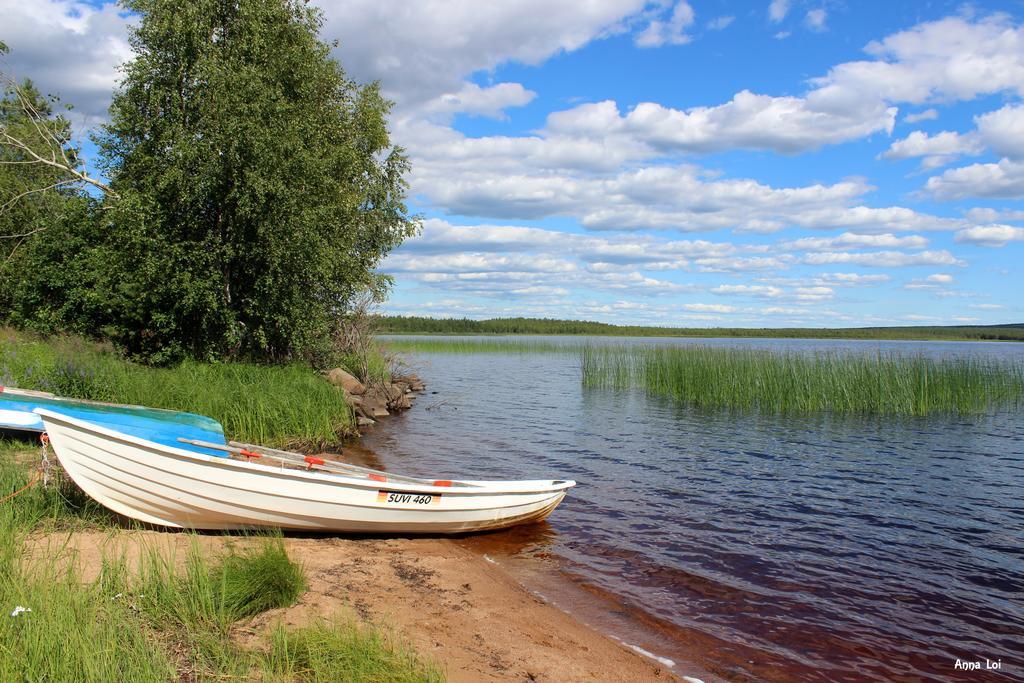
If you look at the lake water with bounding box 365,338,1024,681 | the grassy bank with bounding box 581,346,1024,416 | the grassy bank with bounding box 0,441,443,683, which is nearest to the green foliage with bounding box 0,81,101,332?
the lake water with bounding box 365,338,1024,681

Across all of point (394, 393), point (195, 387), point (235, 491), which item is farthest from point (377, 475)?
point (394, 393)

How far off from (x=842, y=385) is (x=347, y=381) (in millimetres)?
14536

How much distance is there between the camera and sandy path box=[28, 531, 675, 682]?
193 inches

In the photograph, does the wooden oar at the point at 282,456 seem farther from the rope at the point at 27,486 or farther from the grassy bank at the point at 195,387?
the grassy bank at the point at 195,387

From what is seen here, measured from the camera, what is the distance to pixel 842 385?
20344 mm

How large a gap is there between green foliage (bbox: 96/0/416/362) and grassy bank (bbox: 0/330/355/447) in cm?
124

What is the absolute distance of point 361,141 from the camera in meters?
20.7

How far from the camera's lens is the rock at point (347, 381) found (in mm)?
18678

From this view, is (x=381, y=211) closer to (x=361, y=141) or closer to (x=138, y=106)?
(x=361, y=141)

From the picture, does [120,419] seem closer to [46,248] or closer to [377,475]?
[377,475]

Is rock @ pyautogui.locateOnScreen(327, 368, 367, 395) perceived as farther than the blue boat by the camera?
Yes

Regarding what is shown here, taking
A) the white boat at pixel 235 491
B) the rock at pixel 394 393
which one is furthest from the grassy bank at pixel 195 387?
the rock at pixel 394 393

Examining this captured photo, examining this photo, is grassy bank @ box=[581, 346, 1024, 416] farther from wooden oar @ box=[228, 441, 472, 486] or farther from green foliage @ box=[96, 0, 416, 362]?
wooden oar @ box=[228, 441, 472, 486]

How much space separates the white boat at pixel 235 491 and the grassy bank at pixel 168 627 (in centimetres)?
106
